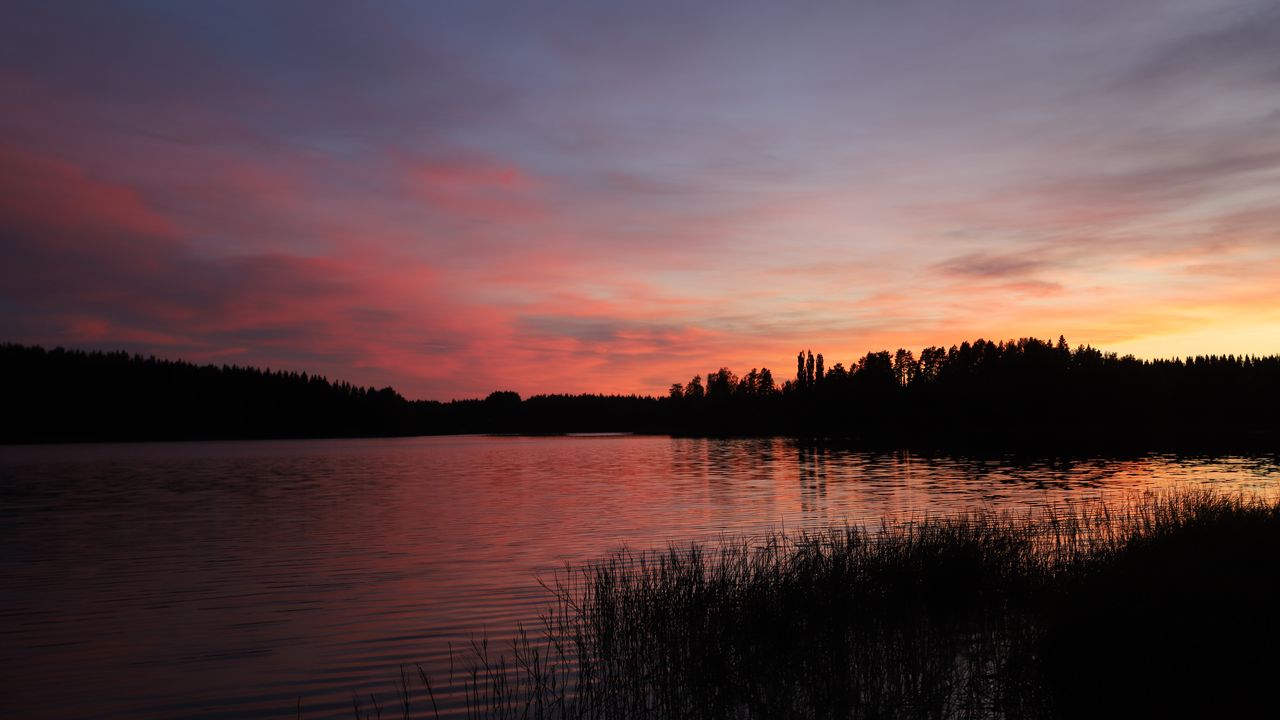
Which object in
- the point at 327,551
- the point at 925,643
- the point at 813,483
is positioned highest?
the point at 925,643

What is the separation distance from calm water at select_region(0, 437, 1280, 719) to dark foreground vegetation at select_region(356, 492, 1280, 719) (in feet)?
11.6

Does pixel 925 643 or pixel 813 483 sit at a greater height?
pixel 925 643

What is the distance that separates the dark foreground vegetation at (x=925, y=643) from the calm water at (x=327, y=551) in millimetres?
3521

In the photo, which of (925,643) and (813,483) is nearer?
(925,643)

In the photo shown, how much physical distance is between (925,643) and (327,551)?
91.6 feet

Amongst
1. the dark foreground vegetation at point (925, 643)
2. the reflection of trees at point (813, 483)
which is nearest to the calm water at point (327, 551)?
the reflection of trees at point (813, 483)

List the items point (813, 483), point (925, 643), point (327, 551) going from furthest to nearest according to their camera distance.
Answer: point (813, 483) → point (327, 551) → point (925, 643)

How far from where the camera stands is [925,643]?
46.1 ft

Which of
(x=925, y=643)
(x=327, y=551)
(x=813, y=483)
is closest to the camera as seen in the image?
(x=925, y=643)

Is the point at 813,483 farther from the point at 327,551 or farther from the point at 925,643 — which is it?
the point at 925,643

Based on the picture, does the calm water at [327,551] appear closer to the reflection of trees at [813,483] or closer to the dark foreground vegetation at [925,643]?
the reflection of trees at [813,483]

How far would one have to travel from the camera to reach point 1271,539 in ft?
56.5

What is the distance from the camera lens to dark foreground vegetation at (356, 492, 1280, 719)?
11.1 metres

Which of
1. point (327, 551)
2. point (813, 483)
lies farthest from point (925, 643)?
point (813, 483)
